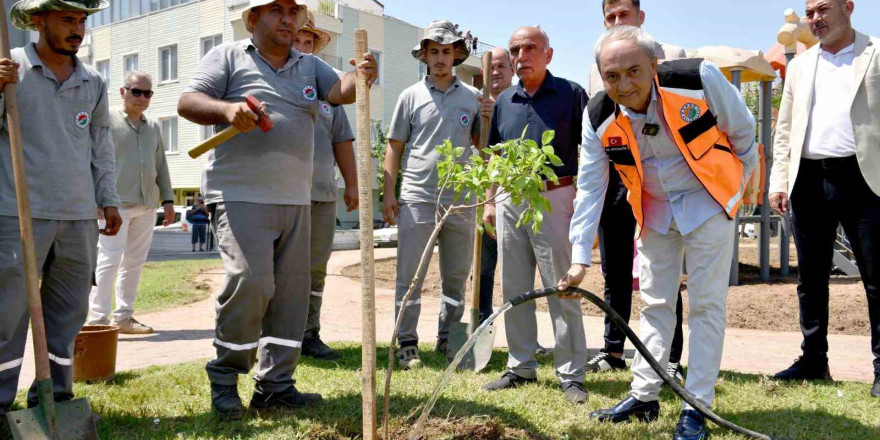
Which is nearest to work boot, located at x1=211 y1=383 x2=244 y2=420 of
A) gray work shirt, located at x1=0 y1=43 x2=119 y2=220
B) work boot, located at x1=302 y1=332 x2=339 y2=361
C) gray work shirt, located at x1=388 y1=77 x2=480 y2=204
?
gray work shirt, located at x1=0 y1=43 x2=119 y2=220

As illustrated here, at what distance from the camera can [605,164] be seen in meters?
4.22

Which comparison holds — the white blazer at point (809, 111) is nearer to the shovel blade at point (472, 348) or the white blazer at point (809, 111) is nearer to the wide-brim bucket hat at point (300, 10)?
the shovel blade at point (472, 348)

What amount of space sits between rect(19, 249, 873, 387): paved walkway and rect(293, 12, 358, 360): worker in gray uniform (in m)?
0.94

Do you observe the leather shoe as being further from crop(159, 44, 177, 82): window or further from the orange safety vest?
crop(159, 44, 177, 82): window

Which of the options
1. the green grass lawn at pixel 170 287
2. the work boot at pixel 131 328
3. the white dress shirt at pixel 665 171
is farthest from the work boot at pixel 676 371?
the green grass lawn at pixel 170 287

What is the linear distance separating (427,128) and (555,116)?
4.10ft

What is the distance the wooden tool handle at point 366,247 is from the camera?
3.20m

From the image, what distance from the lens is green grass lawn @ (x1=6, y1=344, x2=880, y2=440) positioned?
12.6 feet

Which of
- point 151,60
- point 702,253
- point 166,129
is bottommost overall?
point 702,253

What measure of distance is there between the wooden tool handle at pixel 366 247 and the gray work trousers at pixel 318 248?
2.87 metres

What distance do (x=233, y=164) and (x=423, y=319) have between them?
4992mm

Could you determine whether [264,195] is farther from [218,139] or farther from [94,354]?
[94,354]

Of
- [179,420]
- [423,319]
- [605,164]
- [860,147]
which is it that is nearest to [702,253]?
[605,164]

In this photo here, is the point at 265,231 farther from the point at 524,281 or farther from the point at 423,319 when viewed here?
the point at 423,319
